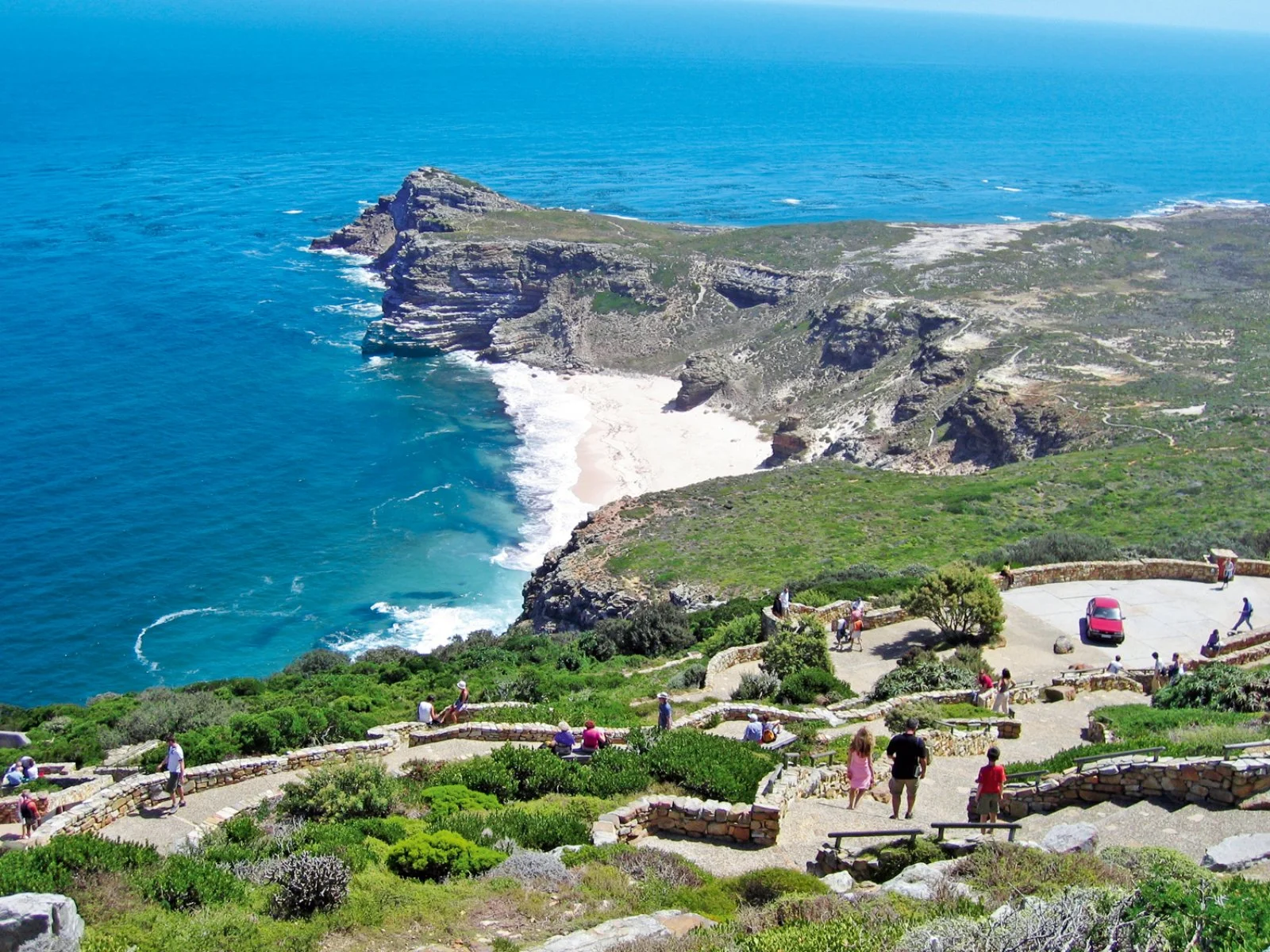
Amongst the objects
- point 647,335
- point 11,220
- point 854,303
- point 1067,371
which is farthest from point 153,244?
point 1067,371

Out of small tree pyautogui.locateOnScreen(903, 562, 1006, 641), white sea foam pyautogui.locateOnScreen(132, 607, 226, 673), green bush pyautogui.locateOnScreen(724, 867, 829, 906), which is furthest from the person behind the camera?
white sea foam pyautogui.locateOnScreen(132, 607, 226, 673)

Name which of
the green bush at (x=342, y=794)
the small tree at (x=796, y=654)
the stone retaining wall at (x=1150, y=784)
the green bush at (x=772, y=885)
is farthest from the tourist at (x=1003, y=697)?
the green bush at (x=342, y=794)

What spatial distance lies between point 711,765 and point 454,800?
13.0 feet

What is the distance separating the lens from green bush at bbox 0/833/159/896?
12898 millimetres

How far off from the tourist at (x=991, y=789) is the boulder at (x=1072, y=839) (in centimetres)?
138

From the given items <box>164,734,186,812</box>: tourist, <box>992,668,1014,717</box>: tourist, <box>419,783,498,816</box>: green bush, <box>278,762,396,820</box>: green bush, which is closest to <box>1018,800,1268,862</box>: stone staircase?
<box>992,668,1014,717</box>: tourist

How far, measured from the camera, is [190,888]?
13.3 metres

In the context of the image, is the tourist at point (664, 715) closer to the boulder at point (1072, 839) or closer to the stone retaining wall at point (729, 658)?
→ the stone retaining wall at point (729, 658)

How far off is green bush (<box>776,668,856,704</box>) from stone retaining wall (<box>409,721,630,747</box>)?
454 cm

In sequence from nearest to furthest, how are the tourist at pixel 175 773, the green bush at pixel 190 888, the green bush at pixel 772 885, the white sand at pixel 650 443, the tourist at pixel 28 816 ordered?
the green bush at pixel 772 885
the green bush at pixel 190 888
the tourist at pixel 28 816
the tourist at pixel 175 773
the white sand at pixel 650 443

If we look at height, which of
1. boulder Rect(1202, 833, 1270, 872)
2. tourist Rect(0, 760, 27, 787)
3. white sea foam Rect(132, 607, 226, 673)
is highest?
boulder Rect(1202, 833, 1270, 872)

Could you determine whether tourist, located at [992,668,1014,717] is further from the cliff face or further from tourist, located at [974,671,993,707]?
the cliff face

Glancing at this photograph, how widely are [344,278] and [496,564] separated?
55098 mm

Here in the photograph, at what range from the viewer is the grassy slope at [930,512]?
4078 cm
